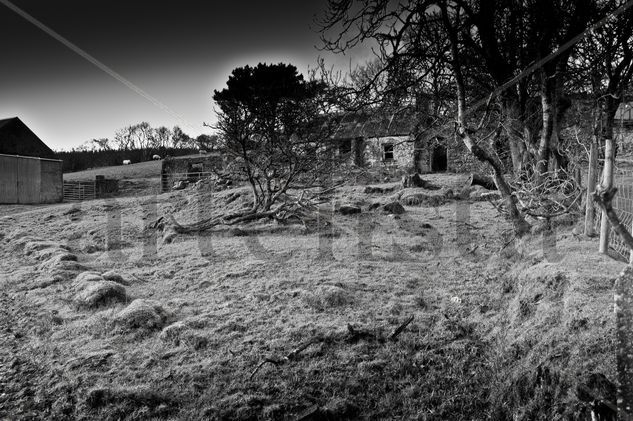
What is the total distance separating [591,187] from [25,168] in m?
31.7

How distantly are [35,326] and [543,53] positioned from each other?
8013 mm

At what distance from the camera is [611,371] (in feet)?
9.54

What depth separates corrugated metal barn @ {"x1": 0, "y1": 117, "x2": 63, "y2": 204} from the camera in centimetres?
2766

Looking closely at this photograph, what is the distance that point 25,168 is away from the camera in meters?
28.5

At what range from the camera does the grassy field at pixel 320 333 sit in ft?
11.6

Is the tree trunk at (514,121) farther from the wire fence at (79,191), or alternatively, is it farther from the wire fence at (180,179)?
the wire fence at (79,191)

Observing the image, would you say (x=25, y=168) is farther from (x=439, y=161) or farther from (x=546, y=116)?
(x=546, y=116)

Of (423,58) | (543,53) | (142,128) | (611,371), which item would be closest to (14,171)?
(423,58)

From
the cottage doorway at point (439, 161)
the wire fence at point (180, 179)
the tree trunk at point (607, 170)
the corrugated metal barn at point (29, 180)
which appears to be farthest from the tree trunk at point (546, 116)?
the corrugated metal barn at point (29, 180)

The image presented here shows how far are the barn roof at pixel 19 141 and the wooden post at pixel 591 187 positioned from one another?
105 feet

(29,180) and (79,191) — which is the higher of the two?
(29,180)

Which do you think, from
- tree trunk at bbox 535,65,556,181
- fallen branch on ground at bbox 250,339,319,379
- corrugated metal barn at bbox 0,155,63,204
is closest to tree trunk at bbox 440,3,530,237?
tree trunk at bbox 535,65,556,181

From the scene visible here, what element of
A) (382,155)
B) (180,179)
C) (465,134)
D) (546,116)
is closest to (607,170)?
(465,134)

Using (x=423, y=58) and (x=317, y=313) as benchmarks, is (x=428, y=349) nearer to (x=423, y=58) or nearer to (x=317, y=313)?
(x=317, y=313)
